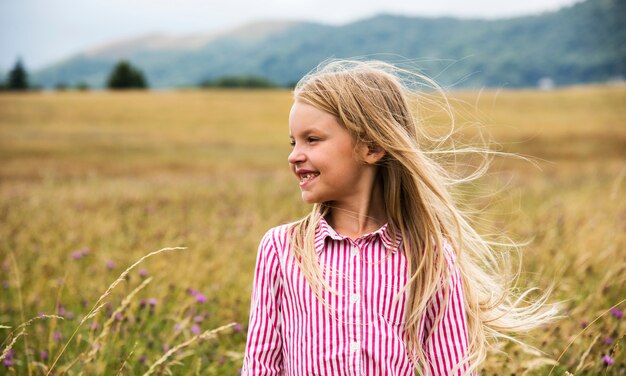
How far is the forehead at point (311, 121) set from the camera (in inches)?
79.4

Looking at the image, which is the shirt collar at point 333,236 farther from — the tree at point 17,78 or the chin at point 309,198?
the tree at point 17,78

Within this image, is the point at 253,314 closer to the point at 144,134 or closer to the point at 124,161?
the point at 124,161

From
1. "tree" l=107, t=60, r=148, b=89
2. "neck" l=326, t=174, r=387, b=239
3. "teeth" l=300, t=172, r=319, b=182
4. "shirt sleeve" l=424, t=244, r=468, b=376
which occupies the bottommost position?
"shirt sleeve" l=424, t=244, r=468, b=376

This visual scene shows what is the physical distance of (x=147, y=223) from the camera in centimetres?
639

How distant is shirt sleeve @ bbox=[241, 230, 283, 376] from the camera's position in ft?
6.64

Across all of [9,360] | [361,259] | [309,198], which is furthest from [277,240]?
[9,360]

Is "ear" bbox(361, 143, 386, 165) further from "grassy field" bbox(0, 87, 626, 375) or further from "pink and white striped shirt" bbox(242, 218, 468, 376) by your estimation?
"grassy field" bbox(0, 87, 626, 375)

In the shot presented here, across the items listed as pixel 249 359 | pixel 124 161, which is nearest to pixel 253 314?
pixel 249 359

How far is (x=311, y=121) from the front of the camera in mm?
2020

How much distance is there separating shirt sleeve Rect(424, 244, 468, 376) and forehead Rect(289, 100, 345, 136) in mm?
629

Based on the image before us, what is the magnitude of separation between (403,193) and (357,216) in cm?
21

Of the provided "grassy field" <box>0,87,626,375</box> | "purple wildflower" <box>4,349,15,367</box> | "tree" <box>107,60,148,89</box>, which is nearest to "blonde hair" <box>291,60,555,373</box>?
"grassy field" <box>0,87,626,375</box>

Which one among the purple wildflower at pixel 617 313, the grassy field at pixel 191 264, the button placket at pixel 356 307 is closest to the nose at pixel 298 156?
the button placket at pixel 356 307

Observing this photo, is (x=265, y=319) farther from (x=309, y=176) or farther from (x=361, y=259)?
(x=309, y=176)
